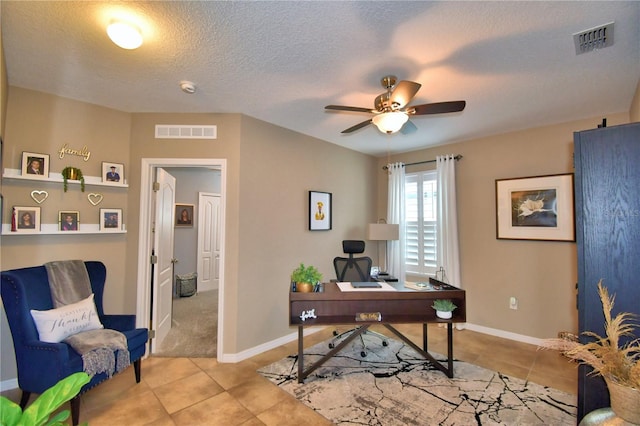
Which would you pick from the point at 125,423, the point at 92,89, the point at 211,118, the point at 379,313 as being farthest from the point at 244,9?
the point at 125,423

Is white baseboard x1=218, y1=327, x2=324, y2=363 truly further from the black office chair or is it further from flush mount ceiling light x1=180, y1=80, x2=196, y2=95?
flush mount ceiling light x1=180, y1=80, x2=196, y2=95

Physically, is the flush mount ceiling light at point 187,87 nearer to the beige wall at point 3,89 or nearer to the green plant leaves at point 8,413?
the beige wall at point 3,89

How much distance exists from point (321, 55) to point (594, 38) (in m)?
1.83

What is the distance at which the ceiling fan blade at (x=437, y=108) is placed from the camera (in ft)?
7.02

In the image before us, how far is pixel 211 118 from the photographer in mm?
3207

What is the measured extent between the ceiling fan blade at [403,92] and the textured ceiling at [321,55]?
0.29 m

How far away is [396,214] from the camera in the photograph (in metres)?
4.74

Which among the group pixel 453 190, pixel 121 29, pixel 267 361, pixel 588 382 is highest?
pixel 121 29

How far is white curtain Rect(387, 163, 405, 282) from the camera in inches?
183

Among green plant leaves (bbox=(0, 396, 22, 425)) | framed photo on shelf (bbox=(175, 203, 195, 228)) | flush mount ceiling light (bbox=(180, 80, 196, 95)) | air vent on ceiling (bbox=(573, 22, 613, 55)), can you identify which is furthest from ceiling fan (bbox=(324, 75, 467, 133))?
framed photo on shelf (bbox=(175, 203, 195, 228))

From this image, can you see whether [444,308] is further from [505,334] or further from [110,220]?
[110,220]

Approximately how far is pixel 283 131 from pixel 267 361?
8.94ft

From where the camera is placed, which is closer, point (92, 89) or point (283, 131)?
point (92, 89)

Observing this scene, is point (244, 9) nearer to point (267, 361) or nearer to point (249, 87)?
point (249, 87)
